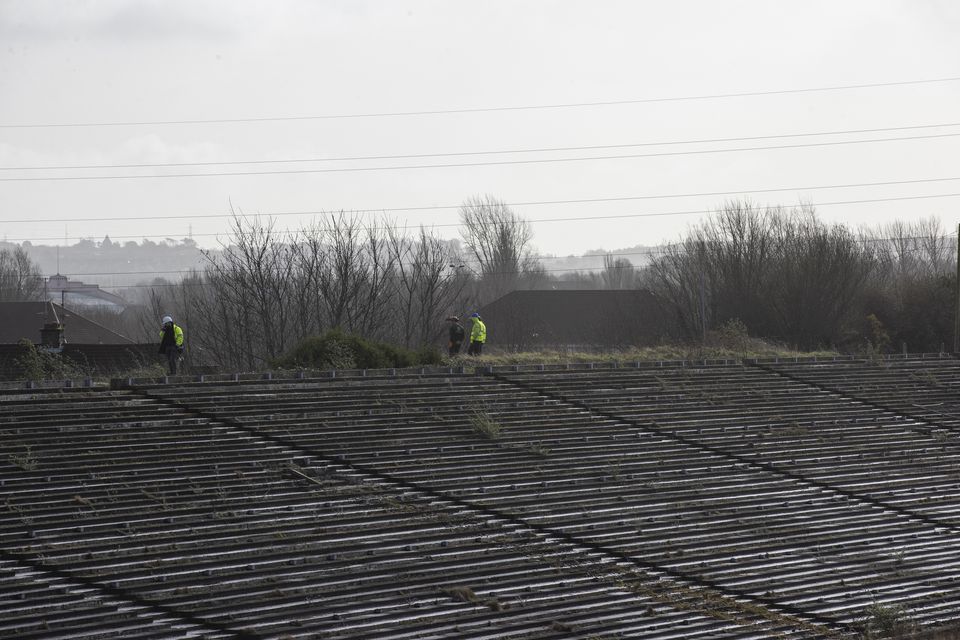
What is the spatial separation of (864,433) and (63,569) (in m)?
15.0

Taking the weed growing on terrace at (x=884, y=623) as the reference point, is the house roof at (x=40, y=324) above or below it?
above

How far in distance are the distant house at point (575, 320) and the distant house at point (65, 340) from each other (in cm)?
1737

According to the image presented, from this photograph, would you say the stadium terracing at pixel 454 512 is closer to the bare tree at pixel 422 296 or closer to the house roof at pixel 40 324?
the bare tree at pixel 422 296

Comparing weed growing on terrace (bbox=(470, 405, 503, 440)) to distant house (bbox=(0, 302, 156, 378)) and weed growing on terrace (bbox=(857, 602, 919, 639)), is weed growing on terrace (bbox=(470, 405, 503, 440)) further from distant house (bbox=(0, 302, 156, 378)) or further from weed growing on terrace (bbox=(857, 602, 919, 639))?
distant house (bbox=(0, 302, 156, 378))

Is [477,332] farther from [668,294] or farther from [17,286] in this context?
[17,286]

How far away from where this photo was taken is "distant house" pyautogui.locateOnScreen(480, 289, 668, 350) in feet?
162

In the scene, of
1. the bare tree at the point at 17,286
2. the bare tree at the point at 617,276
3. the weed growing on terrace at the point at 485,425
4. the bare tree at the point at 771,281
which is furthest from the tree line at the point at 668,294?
the bare tree at the point at 617,276

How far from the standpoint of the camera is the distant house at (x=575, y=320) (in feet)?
162

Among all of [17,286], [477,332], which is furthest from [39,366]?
[17,286]

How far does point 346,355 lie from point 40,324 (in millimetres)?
24389

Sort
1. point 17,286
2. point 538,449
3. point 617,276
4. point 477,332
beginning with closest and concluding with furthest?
point 538,449 < point 477,332 < point 17,286 < point 617,276

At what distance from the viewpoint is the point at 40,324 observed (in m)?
40.9

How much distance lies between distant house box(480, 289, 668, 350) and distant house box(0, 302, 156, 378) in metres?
17.4

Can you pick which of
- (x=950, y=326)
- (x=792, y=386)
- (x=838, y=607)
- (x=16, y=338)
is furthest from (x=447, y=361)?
(x=950, y=326)
